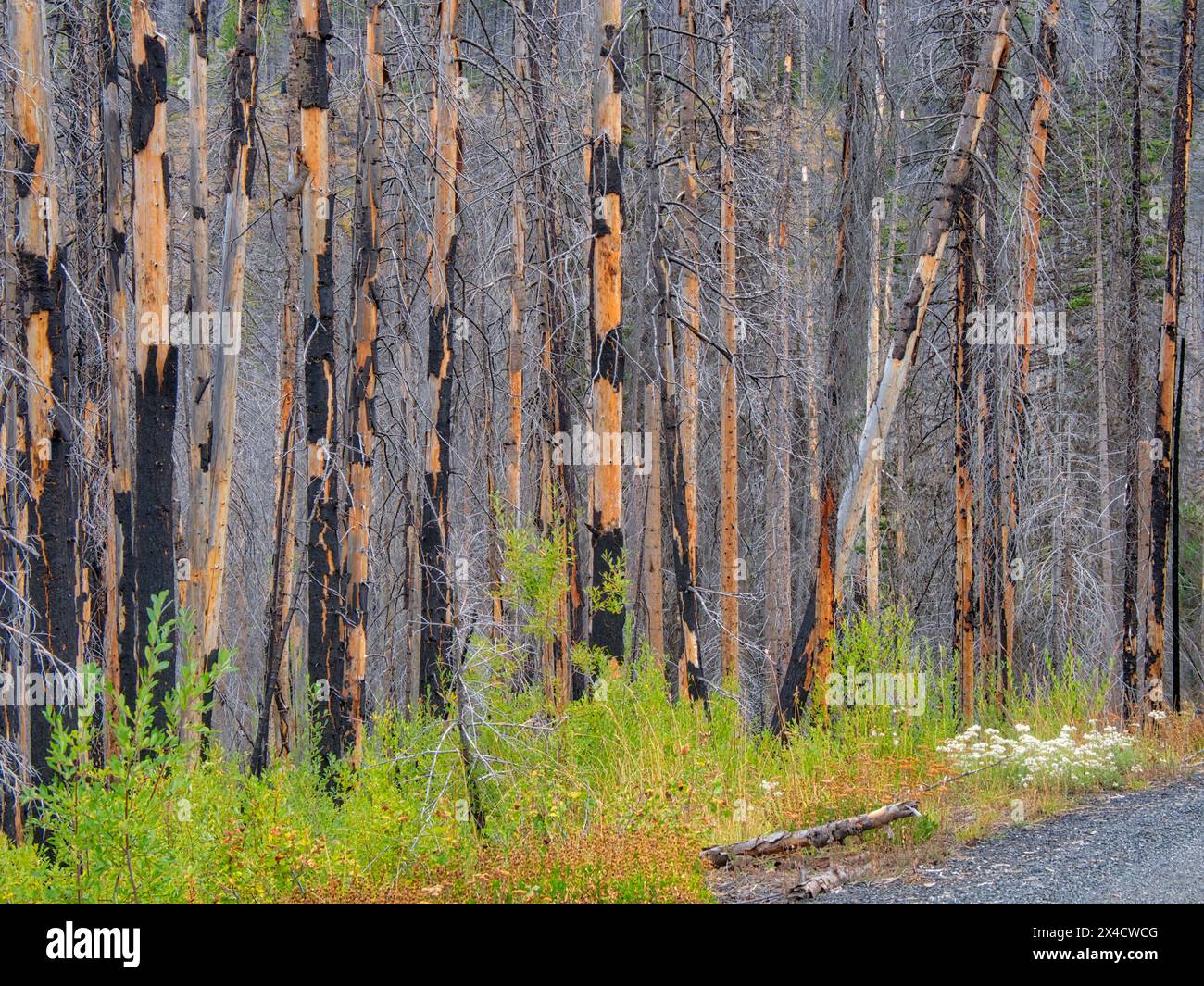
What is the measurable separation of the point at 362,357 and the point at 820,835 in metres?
6.39

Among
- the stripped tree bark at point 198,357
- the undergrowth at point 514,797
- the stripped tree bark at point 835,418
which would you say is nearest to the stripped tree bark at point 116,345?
the stripped tree bark at point 198,357

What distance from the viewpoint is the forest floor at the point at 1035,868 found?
5.34 metres

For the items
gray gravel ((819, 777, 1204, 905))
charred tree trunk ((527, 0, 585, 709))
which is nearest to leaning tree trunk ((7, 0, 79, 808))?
charred tree trunk ((527, 0, 585, 709))

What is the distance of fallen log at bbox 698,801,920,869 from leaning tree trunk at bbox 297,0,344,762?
479 centimetres

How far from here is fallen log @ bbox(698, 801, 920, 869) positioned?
6.16m

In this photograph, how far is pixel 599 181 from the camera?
30.5ft

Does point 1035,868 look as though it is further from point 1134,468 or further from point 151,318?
point 1134,468

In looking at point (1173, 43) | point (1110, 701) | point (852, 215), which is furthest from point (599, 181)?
point (1173, 43)

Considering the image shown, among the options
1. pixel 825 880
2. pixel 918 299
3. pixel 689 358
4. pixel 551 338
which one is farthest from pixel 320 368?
pixel 689 358

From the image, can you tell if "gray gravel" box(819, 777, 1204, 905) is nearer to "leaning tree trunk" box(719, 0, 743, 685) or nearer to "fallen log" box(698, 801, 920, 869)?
"fallen log" box(698, 801, 920, 869)

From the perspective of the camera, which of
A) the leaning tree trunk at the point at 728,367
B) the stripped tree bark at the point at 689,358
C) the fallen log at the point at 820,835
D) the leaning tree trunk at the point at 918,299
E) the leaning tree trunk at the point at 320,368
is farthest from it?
the leaning tree trunk at the point at 728,367

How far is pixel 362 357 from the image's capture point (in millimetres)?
10117

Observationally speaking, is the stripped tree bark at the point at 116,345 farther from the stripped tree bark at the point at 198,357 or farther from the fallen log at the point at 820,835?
the fallen log at the point at 820,835
